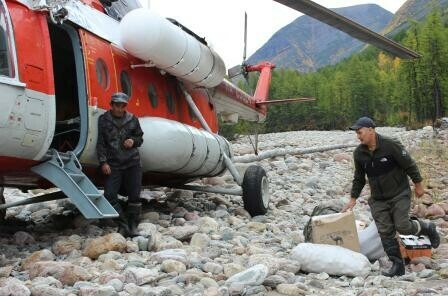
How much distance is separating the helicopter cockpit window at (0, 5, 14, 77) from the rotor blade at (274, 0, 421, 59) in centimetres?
285

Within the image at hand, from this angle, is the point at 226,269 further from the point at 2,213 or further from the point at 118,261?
the point at 2,213

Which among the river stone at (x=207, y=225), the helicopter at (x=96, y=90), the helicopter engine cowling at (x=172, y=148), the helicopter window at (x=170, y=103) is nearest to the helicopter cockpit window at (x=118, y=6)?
the helicopter at (x=96, y=90)

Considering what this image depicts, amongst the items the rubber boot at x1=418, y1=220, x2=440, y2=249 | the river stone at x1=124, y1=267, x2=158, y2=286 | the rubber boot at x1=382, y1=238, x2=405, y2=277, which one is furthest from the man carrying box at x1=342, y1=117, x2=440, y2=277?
the river stone at x1=124, y1=267, x2=158, y2=286

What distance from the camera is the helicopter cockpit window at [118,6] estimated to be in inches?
332

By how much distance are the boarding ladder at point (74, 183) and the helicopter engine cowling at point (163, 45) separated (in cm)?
176

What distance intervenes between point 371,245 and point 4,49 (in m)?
4.20

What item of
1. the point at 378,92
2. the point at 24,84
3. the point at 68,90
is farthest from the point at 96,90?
the point at 378,92

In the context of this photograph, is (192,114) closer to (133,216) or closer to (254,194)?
(254,194)

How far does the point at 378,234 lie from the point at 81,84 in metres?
3.62

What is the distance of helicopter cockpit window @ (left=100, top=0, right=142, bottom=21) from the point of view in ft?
27.7

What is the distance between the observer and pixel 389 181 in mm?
5832

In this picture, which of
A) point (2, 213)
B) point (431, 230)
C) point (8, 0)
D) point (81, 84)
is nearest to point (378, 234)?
point (431, 230)

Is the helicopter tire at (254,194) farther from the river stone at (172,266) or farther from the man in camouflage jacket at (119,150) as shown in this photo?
the river stone at (172,266)

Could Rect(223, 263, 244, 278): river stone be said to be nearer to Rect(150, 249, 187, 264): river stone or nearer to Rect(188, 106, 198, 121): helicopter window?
Rect(150, 249, 187, 264): river stone
